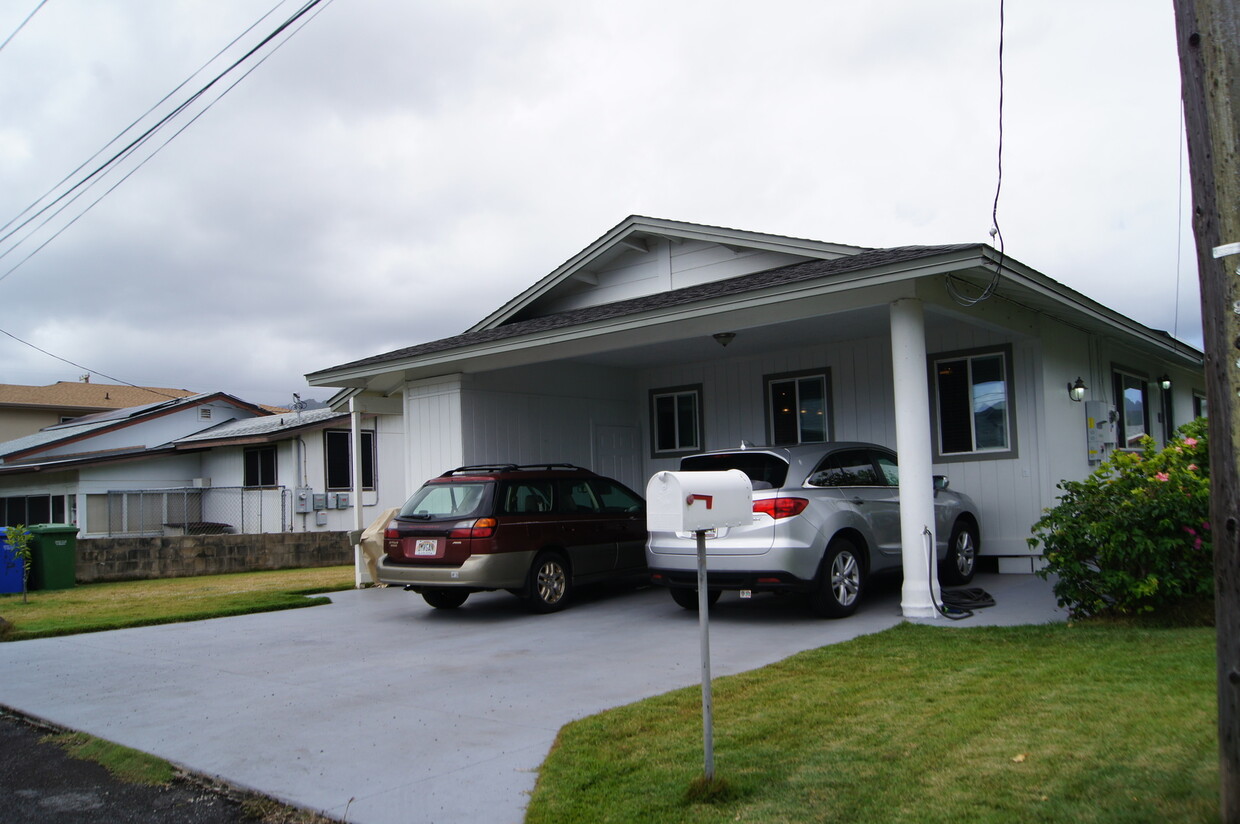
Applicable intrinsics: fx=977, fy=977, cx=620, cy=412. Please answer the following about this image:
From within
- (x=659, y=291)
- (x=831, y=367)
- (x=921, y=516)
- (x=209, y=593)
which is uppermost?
(x=659, y=291)

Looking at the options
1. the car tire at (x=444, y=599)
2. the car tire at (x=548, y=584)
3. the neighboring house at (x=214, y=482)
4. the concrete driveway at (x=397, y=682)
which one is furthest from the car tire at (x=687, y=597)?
the neighboring house at (x=214, y=482)

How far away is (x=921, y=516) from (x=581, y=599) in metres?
4.35

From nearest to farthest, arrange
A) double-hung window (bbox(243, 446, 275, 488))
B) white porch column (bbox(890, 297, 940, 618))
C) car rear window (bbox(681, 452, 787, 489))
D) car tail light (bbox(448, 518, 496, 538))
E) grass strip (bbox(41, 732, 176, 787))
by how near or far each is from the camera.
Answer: grass strip (bbox(41, 732, 176, 787)) → white porch column (bbox(890, 297, 940, 618)) → car rear window (bbox(681, 452, 787, 489)) → car tail light (bbox(448, 518, 496, 538)) → double-hung window (bbox(243, 446, 275, 488))

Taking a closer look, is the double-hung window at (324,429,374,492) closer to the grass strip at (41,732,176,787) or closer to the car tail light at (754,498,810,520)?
the car tail light at (754,498,810,520)

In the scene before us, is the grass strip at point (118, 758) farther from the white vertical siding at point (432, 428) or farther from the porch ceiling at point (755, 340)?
the white vertical siding at point (432, 428)

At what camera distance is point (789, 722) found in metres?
5.39

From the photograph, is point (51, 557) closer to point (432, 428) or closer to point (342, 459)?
point (432, 428)

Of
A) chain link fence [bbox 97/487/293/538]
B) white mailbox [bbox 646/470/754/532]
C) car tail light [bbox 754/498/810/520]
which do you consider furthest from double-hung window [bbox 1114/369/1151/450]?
chain link fence [bbox 97/487/293/538]

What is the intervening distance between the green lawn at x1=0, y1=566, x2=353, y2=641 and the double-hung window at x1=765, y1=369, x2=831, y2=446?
659 cm

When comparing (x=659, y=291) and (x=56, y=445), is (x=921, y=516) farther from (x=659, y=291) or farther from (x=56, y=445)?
(x=56, y=445)

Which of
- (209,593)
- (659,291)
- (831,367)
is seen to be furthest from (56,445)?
(831,367)

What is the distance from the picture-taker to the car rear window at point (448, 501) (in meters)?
10.0

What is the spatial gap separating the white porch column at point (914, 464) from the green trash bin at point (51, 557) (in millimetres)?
13525

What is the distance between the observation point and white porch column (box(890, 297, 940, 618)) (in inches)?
348
